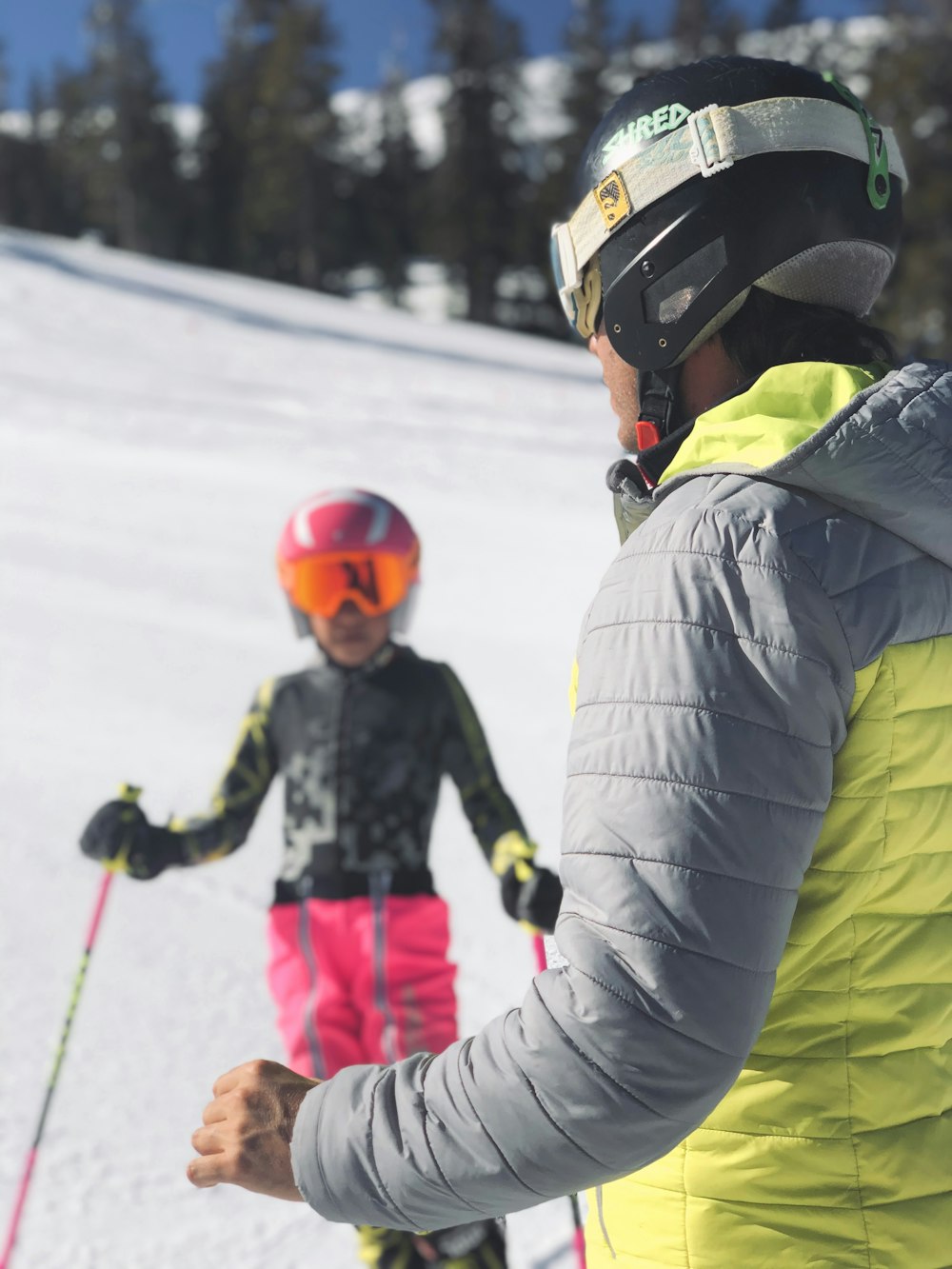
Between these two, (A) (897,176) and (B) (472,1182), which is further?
(A) (897,176)

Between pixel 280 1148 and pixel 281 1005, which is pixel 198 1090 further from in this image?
pixel 280 1148

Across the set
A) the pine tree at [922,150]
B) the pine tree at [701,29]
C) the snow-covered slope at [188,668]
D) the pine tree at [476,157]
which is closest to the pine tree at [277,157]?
the pine tree at [476,157]

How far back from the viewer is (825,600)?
106 cm

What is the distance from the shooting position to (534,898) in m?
2.62

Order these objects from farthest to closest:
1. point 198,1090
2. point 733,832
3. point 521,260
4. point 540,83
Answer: point 540,83 < point 521,260 < point 198,1090 < point 733,832

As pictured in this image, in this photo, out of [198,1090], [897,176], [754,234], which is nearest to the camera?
[754,234]

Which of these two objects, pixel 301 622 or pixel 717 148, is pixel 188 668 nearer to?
pixel 301 622

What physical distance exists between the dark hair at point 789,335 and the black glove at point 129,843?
6.69 feet

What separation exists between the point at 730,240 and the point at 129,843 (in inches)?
82.7

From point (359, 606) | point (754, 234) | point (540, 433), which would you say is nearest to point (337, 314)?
point (540, 433)

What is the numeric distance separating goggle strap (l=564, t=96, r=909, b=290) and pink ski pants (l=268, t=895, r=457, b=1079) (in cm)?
178

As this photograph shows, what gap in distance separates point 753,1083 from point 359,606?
1.94m

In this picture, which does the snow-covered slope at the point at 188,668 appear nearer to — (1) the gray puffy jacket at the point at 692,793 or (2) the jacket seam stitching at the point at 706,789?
(1) the gray puffy jacket at the point at 692,793

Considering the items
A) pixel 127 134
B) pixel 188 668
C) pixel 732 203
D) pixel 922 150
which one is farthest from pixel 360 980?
pixel 127 134
